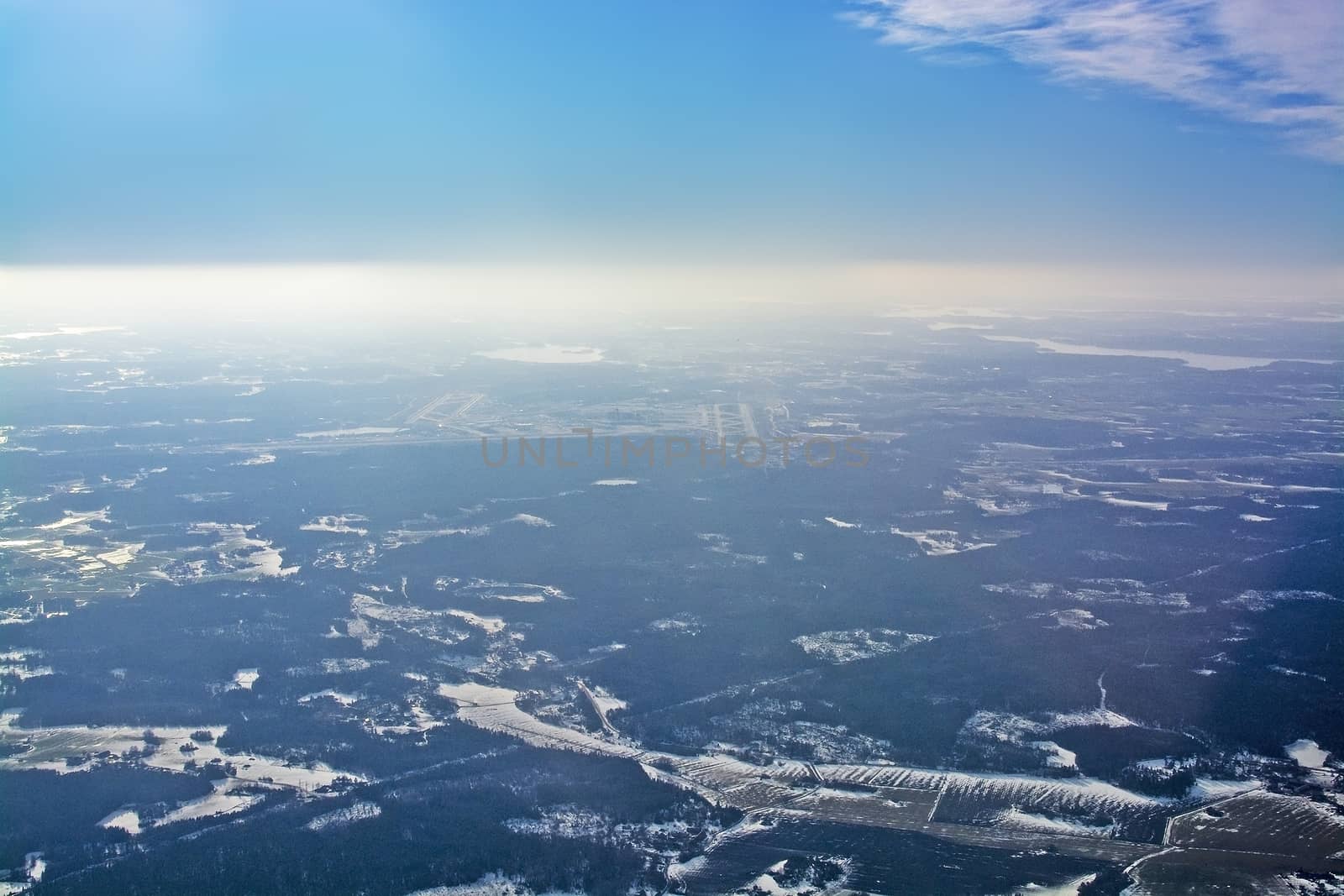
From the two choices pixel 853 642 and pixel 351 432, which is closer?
pixel 853 642

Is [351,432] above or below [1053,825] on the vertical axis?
above

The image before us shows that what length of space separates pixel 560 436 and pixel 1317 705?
29.6 metres

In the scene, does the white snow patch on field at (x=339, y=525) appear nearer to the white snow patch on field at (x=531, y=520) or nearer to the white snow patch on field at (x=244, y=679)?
the white snow patch on field at (x=531, y=520)

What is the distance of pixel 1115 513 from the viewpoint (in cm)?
3119

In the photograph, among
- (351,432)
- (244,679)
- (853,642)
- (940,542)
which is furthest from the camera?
(351,432)

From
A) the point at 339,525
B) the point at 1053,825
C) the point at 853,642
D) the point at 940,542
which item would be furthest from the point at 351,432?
the point at 1053,825

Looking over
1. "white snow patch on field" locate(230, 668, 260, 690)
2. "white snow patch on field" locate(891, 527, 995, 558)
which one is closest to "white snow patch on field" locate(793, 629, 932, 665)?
"white snow patch on field" locate(891, 527, 995, 558)

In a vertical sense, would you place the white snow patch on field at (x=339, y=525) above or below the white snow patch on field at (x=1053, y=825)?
above

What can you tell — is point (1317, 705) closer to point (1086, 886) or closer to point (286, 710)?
point (1086, 886)

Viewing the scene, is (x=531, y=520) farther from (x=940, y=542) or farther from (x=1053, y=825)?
(x=1053, y=825)

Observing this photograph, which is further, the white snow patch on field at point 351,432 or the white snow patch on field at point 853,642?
the white snow patch on field at point 351,432

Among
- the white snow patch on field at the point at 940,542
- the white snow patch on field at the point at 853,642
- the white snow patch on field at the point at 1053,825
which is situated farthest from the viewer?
the white snow patch on field at the point at 940,542

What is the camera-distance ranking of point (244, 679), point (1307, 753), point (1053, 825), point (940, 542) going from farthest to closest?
point (940, 542), point (244, 679), point (1307, 753), point (1053, 825)

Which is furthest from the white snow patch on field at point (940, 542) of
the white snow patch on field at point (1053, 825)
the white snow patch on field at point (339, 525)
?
the white snow patch on field at point (339, 525)
